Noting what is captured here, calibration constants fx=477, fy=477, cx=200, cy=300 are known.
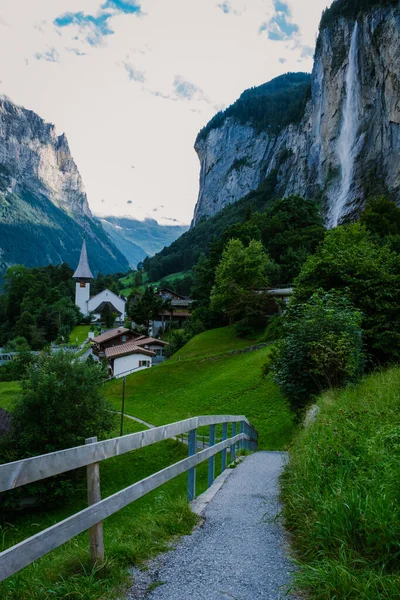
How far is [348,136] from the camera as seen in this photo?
82.3 m

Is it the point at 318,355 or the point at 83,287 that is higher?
the point at 83,287

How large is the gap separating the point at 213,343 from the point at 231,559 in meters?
46.2

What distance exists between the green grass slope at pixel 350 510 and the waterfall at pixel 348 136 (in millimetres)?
76537

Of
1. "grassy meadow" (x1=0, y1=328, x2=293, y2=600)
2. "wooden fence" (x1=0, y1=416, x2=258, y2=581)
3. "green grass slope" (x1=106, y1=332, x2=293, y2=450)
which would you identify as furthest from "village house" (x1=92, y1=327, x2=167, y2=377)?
"wooden fence" (x1=0, y1=416, x2=258, y2=581)

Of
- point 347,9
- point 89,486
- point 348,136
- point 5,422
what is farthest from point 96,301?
point 89,486

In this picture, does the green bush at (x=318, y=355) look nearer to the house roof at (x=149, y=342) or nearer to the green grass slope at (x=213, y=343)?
the green grass slope at (x=213, y=343)

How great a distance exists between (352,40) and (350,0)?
15.1m

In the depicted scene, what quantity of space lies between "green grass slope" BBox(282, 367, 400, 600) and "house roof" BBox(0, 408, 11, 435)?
23.1 meters

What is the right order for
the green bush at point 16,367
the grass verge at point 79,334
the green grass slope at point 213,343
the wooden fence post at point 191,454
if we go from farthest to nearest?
the grass verge at point 79,334 < the green bush at point 16,367 < the green grass slope at point 213,343 < the wooden fence post at point 191,454

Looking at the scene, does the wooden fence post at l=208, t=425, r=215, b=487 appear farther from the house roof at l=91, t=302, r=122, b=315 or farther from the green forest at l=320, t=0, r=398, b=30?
the house roof at l=91, t=302, r=122, b=315

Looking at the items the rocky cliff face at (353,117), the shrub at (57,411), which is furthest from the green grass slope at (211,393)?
the rocky cliff face at (353,117)

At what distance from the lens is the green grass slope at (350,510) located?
9.96ft

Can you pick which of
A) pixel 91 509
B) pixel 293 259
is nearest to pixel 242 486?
pixel 91 509

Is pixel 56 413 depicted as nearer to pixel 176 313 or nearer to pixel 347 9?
pixel 176 313
